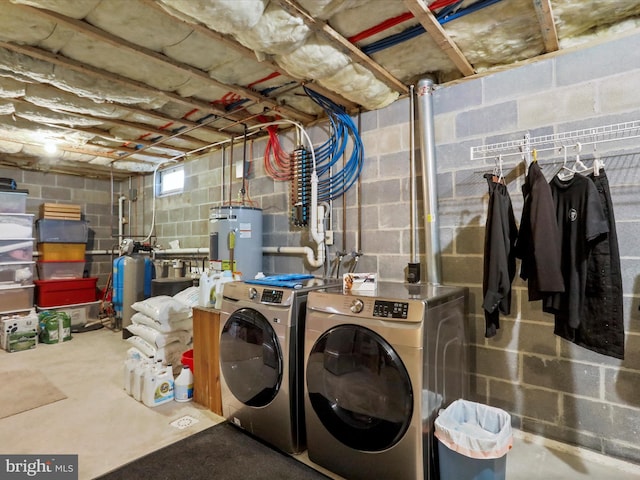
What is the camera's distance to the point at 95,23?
6.06 ft

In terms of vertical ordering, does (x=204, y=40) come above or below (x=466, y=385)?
above

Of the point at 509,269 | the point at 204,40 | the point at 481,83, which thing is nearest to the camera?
the point at 509,269

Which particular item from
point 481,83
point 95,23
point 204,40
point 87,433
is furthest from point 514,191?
point 87,433

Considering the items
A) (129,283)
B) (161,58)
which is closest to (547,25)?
(161,58)

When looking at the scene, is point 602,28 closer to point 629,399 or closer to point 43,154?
point 629,399

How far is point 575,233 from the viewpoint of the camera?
1705 millimetres

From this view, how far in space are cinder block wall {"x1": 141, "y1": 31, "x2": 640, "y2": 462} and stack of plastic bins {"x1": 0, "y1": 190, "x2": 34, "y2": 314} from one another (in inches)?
149

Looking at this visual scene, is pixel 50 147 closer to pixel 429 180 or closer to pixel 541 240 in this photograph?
pixel 429 180

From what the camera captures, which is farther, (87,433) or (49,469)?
(87,433)

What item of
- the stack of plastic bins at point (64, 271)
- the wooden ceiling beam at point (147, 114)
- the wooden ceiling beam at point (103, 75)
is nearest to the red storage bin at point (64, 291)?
the stack of plastic bins at point (64, 271)

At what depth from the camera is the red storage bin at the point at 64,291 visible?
4355 mm

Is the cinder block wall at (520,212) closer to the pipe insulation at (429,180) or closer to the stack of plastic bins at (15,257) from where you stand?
the pipe insulation at (429,180)

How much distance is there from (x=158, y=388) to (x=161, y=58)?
2151 millimetres

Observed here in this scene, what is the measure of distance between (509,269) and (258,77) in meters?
2.05
